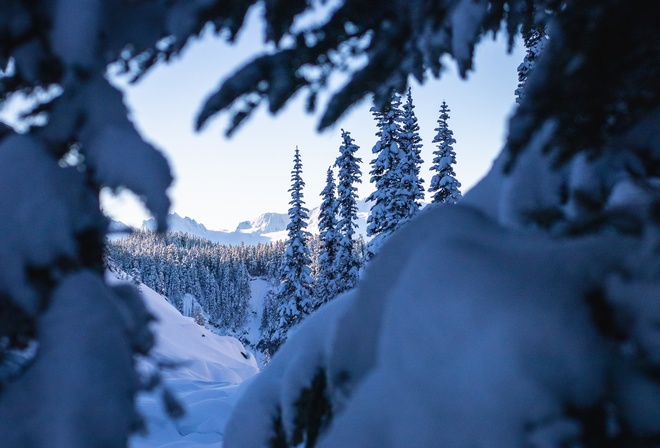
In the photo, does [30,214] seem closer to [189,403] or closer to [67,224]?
[67,224]

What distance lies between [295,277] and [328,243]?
3076 millimetres

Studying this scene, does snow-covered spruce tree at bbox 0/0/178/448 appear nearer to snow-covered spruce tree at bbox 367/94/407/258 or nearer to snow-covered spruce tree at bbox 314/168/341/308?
snow-covered spruce tree at bbox 367/94/407/258

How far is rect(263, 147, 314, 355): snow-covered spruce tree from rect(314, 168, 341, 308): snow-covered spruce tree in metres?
0.89

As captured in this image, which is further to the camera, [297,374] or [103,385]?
[297,374]

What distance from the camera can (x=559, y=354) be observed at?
3.57ft

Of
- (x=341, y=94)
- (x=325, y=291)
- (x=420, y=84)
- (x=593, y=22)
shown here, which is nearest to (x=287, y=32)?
(x=341, y=94)

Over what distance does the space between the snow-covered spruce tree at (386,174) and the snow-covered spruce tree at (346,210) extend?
388 cm

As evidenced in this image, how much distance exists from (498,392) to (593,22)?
1.27 m

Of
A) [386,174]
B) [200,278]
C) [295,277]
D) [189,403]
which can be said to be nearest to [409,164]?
[386,174]

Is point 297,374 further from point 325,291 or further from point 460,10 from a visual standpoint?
point 325,291

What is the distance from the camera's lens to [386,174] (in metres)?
20.2

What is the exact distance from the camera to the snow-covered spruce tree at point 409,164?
64.6 ft

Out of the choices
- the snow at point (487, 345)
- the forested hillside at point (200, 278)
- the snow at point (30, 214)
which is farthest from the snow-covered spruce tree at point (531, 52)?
the forested hillside at point (200, 278)

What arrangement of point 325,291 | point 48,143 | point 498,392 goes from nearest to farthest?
point 498,392, point 48,143, point 325,291
